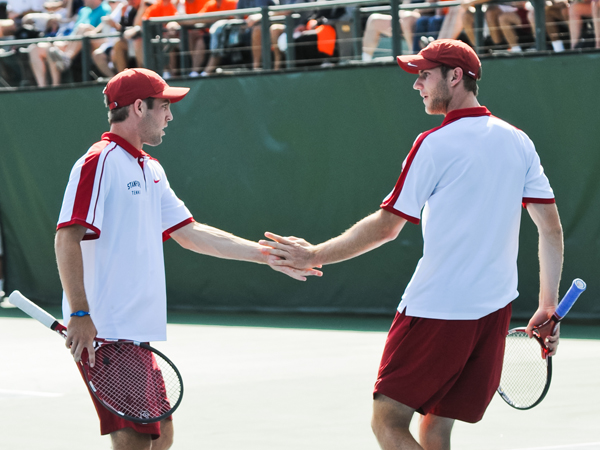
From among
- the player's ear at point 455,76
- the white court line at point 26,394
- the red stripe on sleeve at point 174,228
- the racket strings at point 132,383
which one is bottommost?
the white court line at point 26,394

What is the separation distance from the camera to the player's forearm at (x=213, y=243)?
4.46 m

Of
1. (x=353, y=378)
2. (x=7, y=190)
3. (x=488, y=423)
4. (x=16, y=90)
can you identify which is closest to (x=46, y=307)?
(x=7, y=190)

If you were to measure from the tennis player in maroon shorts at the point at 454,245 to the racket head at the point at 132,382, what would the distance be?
2.60 feet

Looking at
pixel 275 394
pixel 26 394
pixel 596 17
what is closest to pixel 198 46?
pixel 596 17

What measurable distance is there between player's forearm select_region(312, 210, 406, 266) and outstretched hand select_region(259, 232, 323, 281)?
357mm

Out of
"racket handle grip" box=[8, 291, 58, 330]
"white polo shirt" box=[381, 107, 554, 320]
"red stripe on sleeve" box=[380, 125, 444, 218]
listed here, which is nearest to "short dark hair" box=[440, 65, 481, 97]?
"white polo shirt" box=[381, 107, 554, 320]

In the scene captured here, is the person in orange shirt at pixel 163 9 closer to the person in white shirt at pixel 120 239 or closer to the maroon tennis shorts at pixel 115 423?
the person in white shirt at pixel 120 239

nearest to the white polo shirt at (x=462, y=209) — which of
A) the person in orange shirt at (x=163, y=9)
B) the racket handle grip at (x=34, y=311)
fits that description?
the racket handle grip at (x=34, y=311)

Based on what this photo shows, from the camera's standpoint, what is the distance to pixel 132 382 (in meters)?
3.70

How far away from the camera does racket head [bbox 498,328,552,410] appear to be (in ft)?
13.5

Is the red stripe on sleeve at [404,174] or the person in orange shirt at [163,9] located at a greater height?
the red stripe on sleeve at [404,174]

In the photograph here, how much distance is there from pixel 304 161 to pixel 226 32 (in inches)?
68.1

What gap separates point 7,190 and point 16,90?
1168mm

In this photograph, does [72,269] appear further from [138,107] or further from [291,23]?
[291,23]
